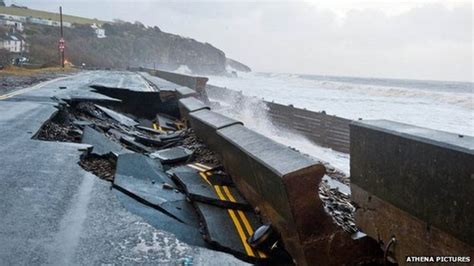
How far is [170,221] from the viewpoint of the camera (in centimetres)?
507

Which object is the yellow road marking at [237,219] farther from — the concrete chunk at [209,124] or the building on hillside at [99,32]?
the building on hillside at [99,32]

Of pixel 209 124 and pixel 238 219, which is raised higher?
pixel 209 124

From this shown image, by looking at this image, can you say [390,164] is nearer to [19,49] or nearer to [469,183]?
[469,183]

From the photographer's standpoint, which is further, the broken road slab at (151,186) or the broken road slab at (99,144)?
the broken road slab at (99,144)

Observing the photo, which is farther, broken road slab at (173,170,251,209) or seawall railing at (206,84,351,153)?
seawall railing at (206,84,351,153)

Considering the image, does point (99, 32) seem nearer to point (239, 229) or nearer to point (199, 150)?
point (199, 150)

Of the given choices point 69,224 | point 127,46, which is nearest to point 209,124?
point 69,224

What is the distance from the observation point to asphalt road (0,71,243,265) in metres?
3.86

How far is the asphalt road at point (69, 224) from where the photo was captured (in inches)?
152

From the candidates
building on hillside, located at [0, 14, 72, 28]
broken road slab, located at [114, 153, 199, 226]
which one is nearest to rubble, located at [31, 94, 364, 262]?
broken road slab, located at [114, 153, 199, 226]

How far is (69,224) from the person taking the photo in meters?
4.46

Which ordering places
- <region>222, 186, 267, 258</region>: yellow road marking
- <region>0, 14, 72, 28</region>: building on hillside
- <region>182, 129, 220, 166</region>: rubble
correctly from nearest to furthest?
<region>222, 186, 267, 258</region>: yellow road marking, <region>182, 129, 220, 166</region>: rubble, <region>0, 14, 72, 28</region>: building on hillside

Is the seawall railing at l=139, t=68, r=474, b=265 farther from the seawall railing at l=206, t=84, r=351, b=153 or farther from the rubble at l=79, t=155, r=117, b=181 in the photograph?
the seawall railing at l=206, t=84, r=351, b=153

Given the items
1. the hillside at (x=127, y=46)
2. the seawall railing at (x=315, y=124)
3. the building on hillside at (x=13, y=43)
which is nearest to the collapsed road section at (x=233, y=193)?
the seawall railing at (x=315, y=124)
